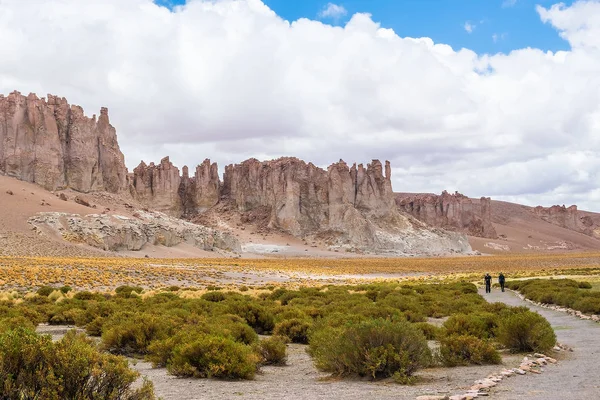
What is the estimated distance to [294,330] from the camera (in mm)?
16359

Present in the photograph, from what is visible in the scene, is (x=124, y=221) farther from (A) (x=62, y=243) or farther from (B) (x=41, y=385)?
(B) (x=41, y=385)

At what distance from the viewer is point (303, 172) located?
502 feet

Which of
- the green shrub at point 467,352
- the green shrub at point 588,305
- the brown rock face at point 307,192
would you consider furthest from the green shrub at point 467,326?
the brown rock face at point 307,192

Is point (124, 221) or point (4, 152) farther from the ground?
point (4, 152)

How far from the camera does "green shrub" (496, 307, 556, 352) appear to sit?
1267 centimetres

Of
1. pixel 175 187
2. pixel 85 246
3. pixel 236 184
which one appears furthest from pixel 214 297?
pixel 236 184

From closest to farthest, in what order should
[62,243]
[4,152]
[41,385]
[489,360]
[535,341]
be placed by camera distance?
1. [41,385]
2. [489,360]
3. [535,341]
4. [62,243]
5. [4,152]

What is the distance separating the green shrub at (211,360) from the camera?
10273mm

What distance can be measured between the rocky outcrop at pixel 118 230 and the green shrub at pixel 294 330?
75.4m

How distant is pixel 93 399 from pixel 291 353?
847cm

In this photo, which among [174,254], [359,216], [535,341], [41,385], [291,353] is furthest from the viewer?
[359,216]

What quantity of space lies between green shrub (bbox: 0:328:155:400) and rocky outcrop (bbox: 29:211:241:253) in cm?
8408

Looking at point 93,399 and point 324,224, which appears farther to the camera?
point 324,224

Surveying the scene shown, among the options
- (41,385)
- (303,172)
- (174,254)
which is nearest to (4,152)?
(174,254)
